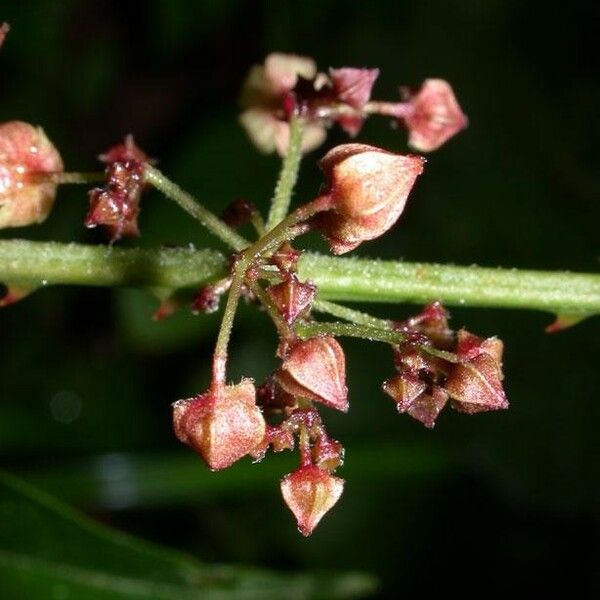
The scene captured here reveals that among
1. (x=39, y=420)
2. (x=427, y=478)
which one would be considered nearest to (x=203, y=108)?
(x=39, y=420)

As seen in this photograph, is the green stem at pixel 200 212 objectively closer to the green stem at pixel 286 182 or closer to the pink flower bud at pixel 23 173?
the green stem at pixel 286 182

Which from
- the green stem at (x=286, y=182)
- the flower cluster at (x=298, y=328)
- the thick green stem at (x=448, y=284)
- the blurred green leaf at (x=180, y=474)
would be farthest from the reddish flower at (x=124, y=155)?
the blurred green leaf at (x=180, y=474)

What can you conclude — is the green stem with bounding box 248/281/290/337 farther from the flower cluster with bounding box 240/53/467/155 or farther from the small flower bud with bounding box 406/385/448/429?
the flower cluster with bounding box 240/53/467/155

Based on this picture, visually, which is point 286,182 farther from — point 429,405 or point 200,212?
point 429,405

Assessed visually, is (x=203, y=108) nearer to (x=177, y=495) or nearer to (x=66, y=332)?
(x=66, y=332)

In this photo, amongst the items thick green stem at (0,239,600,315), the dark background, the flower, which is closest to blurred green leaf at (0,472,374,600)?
thick green stem at (0,239,600,315)

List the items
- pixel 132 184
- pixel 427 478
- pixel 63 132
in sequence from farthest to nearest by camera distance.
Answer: pixel 63 132
pixel 427 478
pixel 132 184
